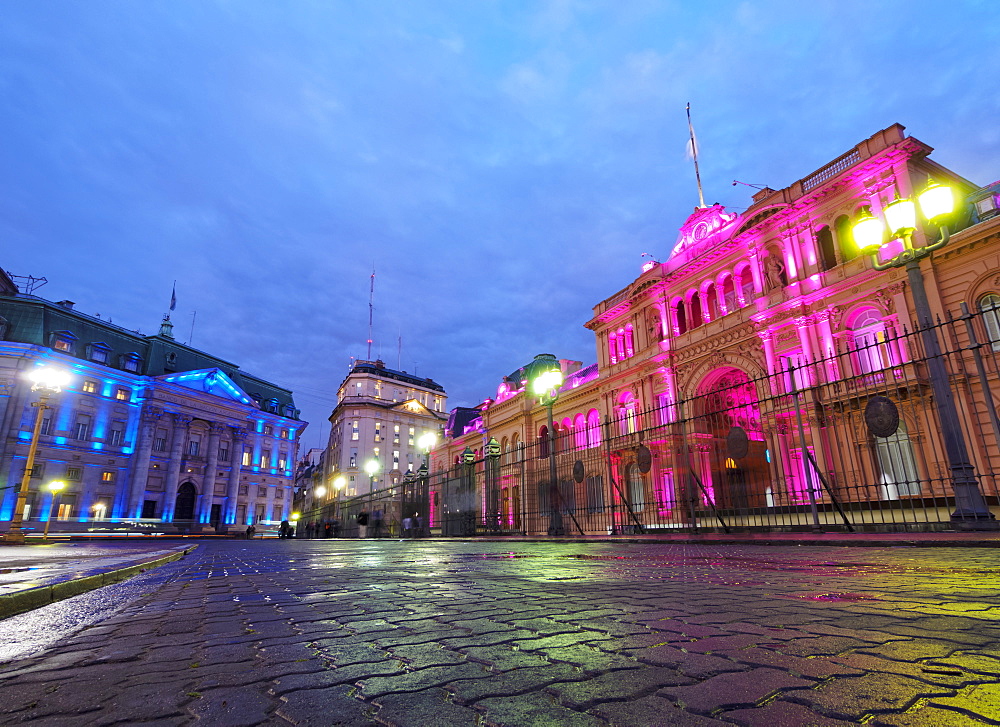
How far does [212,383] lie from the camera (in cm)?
5641

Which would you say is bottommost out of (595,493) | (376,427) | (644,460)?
(595,493)

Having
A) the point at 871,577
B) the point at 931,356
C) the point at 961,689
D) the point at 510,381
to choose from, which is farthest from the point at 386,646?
the point at 510,381

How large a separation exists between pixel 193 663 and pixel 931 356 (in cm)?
1073

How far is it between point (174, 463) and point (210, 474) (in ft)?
14.3

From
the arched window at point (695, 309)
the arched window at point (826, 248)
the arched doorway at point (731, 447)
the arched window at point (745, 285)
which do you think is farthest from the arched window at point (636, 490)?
the arched window at point (826, 248)

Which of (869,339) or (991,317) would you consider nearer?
(991,317)

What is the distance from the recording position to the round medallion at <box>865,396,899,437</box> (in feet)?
29.2

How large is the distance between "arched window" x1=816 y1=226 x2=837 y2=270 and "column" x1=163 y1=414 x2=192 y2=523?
55107 mm

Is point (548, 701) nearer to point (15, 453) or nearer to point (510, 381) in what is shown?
point (510, 381)

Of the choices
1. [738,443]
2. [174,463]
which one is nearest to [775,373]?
[738,443]

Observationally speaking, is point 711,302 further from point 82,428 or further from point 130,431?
point 82,428

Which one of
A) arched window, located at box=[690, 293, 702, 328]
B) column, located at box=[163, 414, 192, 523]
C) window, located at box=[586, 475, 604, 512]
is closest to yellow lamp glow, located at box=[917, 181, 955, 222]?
window, located at box=[586, 475, 604, 512]

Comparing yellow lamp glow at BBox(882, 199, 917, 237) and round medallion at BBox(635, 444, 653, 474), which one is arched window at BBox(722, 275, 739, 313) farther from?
yellow lamp glow at BBox(882, 199, 917, 237)

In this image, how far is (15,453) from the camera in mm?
40781
